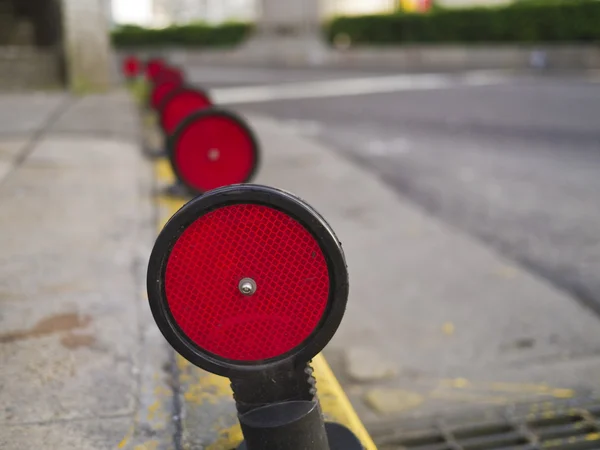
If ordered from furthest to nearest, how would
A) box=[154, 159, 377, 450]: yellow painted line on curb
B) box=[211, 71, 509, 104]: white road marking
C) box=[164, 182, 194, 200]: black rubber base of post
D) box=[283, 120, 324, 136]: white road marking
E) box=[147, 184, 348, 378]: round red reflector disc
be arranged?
box=[211, 71, 509, 104]: white road marking, box=[283, 120, 324, 136]: white road marking, box=[164, 182, 194, 200]: black rubber base of post, box=[154, 159, 377, 450]: yellow painted line on curb, box=[147, 184, 348, 378]: round red reflector disc

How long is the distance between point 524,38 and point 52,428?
2165 cm

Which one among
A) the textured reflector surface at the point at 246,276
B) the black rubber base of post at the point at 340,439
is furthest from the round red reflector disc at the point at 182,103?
the textured reflector surface at the point at 246,276

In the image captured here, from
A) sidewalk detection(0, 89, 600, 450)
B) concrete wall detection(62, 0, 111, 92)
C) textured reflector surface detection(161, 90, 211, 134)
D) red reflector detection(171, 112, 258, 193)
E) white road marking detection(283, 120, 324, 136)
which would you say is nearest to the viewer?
→ sidewalk detection(0, 89, 600, 450)

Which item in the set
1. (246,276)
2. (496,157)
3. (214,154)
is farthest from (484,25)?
(246,276)

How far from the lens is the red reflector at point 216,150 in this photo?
316 centimetres

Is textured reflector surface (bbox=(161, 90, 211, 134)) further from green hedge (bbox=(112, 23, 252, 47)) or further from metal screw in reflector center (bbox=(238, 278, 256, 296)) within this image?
green hedge (bbox=(112, 23, 252, 47))

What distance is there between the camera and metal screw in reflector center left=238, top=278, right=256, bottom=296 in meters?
1.38

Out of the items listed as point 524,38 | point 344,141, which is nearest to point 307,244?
point 344,141

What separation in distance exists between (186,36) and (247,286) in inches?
1369

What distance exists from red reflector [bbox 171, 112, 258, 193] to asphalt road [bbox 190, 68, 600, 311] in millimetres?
1524

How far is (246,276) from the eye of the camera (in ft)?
4.57

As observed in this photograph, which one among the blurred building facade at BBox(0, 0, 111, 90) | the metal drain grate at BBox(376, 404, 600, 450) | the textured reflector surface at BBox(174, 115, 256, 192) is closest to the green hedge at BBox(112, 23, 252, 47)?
the blurred building facade at BBox(0, 0, 111, 90)

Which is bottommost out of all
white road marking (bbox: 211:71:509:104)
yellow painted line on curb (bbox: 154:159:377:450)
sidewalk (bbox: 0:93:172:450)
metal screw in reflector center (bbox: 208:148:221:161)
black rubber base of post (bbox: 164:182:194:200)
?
white road marking (bbox: 211:71:509:104)

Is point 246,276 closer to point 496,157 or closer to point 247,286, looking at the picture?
point 247,286
